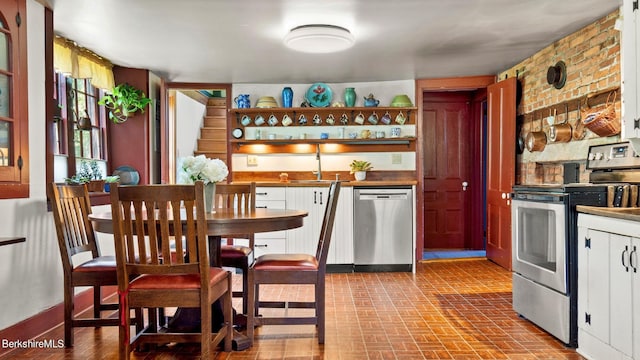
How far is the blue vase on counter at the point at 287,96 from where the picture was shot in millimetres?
5852

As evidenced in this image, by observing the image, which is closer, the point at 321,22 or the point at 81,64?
the point at 321,22

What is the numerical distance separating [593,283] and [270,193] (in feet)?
11.0

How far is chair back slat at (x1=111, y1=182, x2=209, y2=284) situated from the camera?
7.16 feet

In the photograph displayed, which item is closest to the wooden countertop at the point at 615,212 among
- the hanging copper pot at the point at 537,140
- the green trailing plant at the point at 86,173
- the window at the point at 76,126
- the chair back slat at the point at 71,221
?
the hanging copper pot at the point at 537,140

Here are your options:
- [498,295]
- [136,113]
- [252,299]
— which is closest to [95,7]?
[136,113]

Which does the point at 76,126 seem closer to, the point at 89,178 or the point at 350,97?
the point at 89,178

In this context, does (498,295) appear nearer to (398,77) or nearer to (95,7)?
(398,77)

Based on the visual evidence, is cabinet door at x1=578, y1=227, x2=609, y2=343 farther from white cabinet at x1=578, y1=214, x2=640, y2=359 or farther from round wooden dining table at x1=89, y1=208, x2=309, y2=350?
round wooden dining table at x1=89, y1=208, x2=309, y2=350

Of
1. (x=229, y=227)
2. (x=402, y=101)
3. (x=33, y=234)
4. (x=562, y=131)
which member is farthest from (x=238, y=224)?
(x=402, y=101)

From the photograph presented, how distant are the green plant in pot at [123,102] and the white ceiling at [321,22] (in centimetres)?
29

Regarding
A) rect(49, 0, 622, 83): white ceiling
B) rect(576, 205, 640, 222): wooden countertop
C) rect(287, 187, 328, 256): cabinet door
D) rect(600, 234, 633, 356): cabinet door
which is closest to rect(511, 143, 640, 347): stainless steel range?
rect(576, 205, 640, 222): wooden countertop

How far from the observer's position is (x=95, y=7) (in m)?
3.33

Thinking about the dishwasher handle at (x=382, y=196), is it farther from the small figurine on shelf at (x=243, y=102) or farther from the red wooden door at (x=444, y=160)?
the small figurine on shelf at (x=243, y=102)

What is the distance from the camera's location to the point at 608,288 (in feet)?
7.98
